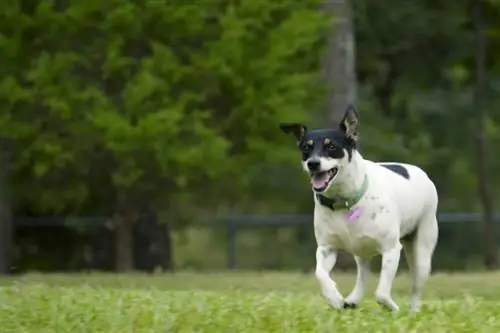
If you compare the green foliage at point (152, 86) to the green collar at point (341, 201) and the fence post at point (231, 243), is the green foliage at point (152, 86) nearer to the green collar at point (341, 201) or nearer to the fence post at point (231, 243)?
the fence post at point (231, 243)

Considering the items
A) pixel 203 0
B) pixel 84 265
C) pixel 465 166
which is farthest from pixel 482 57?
pixel 84 265

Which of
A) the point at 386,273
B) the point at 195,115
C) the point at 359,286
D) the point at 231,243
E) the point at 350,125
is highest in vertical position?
the point at 195,115

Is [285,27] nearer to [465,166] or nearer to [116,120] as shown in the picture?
[116,120]

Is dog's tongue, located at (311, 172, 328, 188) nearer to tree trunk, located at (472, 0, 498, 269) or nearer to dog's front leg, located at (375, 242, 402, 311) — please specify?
dog's front leg, located at (375, 242, 402, 311)

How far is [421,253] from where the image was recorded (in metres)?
12.3

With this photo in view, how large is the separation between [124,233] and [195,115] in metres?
2.89

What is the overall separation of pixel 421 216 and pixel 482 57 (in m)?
12.5

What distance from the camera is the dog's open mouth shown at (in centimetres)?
1083

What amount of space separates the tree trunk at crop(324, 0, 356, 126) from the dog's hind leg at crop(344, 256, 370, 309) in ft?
34.7

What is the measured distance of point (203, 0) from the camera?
2141 centimetres

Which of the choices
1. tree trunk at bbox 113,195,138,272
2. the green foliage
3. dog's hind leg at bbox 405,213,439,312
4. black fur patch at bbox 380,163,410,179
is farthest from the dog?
tree trunk at bbox 113,195,138,272

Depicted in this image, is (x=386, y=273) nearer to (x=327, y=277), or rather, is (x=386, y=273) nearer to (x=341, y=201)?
(x=327, y=277)

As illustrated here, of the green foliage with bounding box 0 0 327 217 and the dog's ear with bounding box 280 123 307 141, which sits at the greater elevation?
the green foliage with bounding box 0 0 327 217

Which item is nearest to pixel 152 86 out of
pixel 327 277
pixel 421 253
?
pixel 421 253
